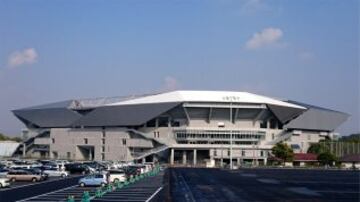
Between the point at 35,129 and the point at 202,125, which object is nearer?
the point at 202,125

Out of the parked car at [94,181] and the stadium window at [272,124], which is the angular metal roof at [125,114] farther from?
the parked car at [94,181]

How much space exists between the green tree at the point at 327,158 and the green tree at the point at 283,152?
23.7ft

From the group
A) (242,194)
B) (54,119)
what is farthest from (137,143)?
(242,194)

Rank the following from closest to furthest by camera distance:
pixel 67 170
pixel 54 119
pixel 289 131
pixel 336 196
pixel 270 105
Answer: pixel 336 196, pixel 67 170, pixel 270 105, pixel 289 131, pixel 54 119

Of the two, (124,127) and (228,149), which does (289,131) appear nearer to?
(228,149)

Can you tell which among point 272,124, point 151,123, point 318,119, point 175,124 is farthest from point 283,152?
point 151,123

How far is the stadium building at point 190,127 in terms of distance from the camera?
531ft

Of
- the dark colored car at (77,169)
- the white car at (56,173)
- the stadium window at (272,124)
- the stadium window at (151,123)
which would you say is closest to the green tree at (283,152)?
the stadium window at (272,124)

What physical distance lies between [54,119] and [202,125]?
47877mm

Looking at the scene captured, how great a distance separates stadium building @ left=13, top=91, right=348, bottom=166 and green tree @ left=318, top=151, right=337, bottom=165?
740 inches

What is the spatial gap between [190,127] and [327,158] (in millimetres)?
36522

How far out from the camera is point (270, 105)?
163 meters

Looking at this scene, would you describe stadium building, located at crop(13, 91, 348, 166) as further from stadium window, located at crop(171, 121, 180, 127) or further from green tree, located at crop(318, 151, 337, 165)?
green tree, located at crop(318, 151, 337, 165)

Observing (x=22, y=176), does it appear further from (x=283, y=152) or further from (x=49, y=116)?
(x=49, y=116)
